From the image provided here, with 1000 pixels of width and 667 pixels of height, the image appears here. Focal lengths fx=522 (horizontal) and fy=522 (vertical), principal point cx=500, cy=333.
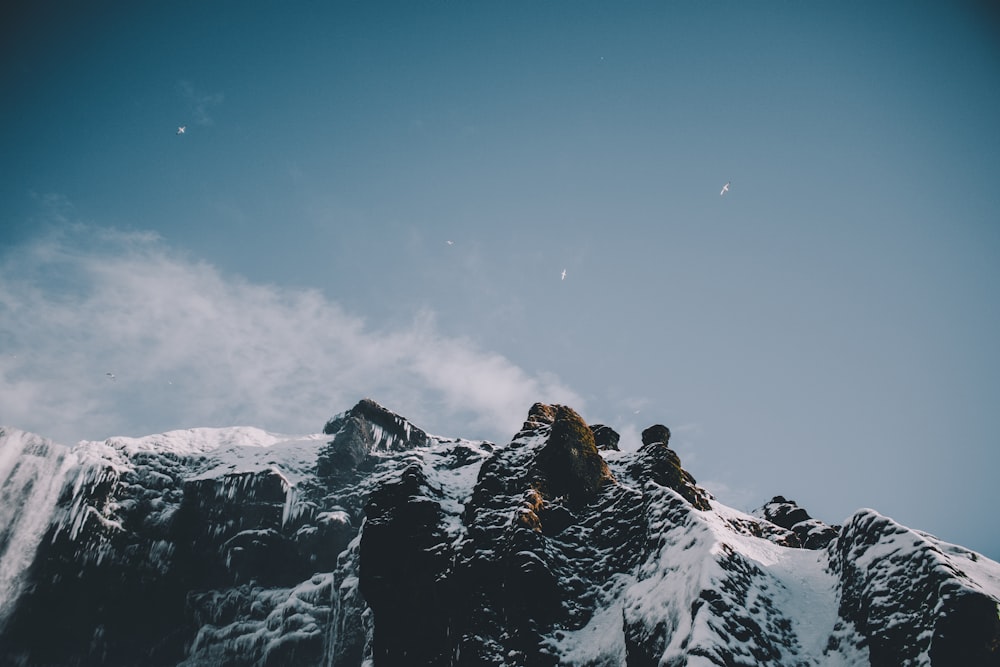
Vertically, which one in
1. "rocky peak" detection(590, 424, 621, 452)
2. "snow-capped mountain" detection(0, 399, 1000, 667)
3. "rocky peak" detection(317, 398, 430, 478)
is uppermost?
"rocky peak" detection(317, 398, 430, 478)

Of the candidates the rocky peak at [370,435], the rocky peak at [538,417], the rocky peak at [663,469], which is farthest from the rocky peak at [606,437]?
the rocky peak at [370,435]

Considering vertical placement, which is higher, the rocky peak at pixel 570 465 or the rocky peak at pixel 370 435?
the rocky peak at pixel 370 435

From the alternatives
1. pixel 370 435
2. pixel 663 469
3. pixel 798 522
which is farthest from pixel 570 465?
pixel 370 435

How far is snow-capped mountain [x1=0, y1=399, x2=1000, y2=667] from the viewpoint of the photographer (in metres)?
25.3

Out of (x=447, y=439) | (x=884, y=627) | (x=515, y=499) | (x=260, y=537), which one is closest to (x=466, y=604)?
(x=515, y=499)

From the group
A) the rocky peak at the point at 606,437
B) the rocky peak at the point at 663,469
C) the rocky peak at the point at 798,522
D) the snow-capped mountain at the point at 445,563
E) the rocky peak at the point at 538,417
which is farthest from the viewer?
the rocky peak at the point at 606,437

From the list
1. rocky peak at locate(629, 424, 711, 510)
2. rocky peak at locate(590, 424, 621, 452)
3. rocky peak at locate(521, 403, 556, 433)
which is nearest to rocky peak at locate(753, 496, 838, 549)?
rocky peak at locate(629, 424, 711, 510)

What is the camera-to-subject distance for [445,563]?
4741 cm

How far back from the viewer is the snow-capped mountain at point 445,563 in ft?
82.9

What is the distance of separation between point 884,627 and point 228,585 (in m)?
109

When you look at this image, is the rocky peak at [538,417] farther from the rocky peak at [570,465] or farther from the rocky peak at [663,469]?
the rocky peak at [663,469]

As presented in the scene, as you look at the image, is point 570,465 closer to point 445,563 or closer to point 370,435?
point 445,563

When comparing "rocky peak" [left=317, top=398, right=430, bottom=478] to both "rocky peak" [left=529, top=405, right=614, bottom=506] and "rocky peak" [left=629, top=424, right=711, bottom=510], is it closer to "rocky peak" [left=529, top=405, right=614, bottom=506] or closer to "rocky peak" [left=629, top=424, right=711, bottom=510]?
"rocky peak" [left=629, top=424, right=711, bottom=510]

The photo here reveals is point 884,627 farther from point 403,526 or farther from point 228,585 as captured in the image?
point 228,585
